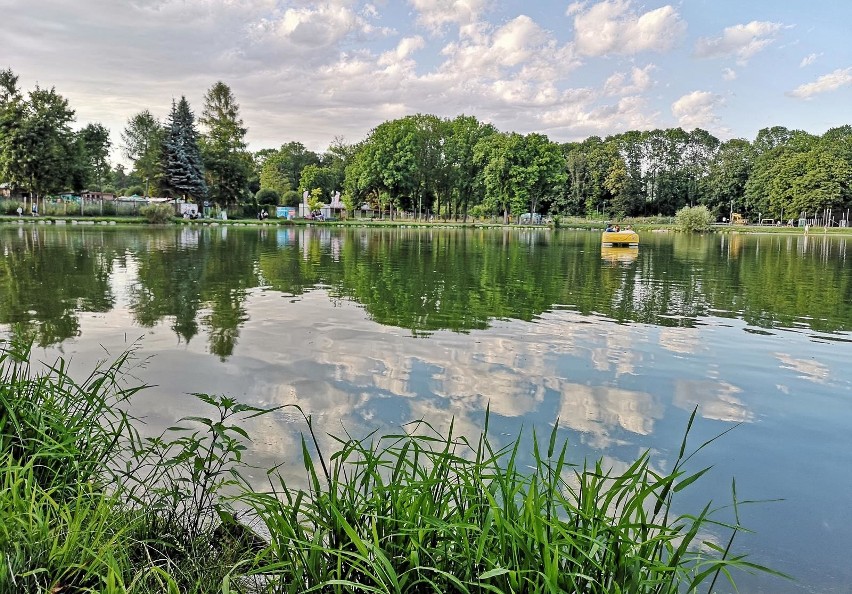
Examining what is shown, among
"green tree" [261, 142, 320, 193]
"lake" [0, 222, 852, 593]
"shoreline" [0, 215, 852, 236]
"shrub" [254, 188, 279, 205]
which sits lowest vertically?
"lake" [0, 222, 852, 593]

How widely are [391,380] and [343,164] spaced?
98.3 m

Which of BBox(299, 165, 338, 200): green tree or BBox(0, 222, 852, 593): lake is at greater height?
BBox(299, 165, 338, 200): green tree

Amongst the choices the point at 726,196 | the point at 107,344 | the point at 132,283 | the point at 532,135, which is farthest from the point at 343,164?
the point at 107,344

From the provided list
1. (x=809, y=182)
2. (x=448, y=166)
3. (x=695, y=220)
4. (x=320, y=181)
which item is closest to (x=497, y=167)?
(x=448, y=166)

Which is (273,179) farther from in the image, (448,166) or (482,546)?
(482,546)

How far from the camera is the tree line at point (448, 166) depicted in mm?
56812

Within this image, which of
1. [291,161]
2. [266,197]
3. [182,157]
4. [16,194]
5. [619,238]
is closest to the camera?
[619,238]

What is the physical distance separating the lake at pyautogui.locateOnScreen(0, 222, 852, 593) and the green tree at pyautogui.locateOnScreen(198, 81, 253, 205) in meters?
53.0

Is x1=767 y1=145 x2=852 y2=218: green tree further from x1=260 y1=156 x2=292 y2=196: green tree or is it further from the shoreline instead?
x1=260 y1=156 x2=292 y2=196: green tree

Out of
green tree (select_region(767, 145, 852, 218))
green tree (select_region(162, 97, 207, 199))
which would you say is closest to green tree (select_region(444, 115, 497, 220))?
green tree (select_region(162, 97, 207, 199))

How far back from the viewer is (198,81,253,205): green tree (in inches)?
2645

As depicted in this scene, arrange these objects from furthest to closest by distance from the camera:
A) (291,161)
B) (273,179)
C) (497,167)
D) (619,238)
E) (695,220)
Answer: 1. (291,161)
2. (273,179)
3. (497,167)
4. (695,220)
5. (619,238)

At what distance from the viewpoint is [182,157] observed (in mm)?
62188

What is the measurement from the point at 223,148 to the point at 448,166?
29584mm
